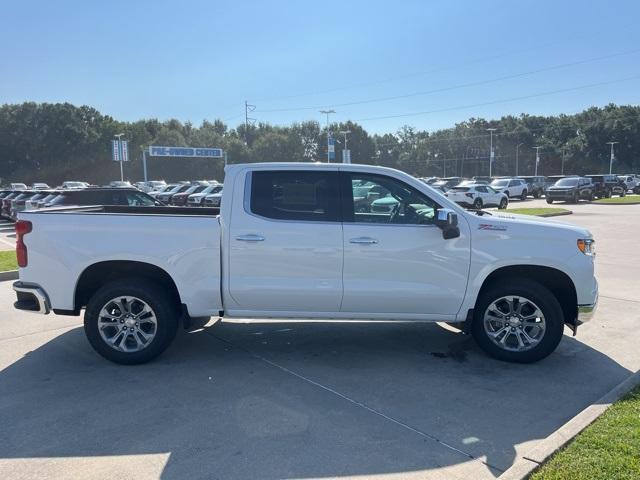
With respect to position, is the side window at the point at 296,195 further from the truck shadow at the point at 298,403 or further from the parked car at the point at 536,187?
the parked car at the point at 536,187

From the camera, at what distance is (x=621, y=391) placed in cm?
411

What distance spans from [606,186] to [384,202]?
1546 inches

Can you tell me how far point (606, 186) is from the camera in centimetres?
3806

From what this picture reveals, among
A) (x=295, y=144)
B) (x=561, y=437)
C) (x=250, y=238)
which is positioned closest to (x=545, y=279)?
(x=561, y=437)

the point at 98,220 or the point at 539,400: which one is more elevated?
the point at 98,220

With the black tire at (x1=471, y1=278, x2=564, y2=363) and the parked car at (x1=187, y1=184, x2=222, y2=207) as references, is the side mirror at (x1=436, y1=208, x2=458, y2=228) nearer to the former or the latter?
the black tire at (x1=471, y1=278, x2=564, y2=363)

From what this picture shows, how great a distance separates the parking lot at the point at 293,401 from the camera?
3.34 m

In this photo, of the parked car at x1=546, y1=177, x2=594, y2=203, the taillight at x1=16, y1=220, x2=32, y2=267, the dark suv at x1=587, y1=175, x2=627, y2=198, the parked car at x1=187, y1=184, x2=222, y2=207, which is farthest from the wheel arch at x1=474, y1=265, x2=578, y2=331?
the dark suv at x1=587, y1=175, x2=627, y2=198

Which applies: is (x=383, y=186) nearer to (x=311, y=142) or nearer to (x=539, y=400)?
(x=539, y=400)

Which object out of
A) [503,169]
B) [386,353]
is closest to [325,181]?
[386,353]

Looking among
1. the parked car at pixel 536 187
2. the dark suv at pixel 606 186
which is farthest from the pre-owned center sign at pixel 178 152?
the dark suv at pixel 606 186

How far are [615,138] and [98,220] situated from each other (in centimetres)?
10750

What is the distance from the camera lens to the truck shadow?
3.41 m

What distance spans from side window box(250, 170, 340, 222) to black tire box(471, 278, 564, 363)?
1680 millimetres
